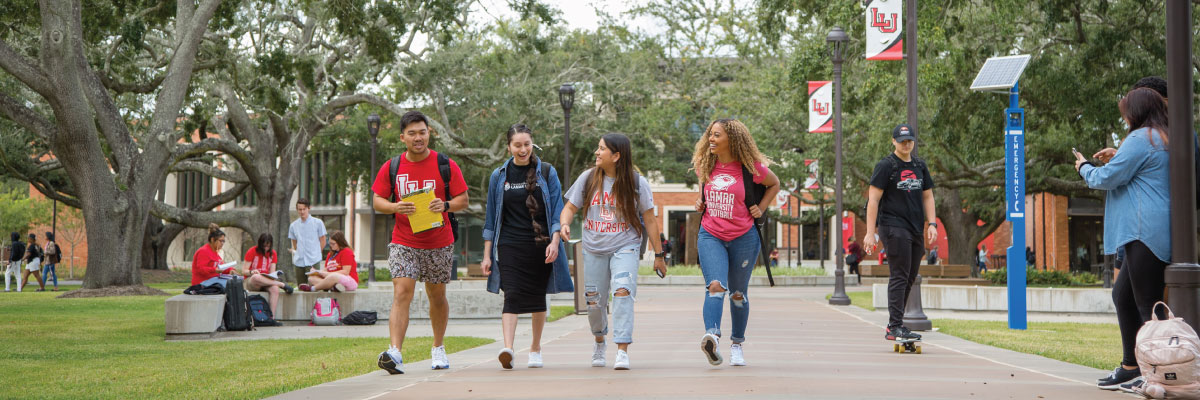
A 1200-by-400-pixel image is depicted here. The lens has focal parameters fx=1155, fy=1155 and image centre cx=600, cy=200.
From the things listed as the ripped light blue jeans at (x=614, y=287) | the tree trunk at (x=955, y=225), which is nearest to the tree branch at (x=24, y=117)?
the ripped light blue jeans at (x=614, y=287)

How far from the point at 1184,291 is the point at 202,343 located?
8.79 meters

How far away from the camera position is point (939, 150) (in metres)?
27.6

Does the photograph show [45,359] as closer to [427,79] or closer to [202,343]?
[202,343]

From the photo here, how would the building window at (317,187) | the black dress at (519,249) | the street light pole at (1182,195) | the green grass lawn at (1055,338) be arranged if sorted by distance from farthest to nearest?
the building window at (317,187) < the green grass lawn at (1055,338) < the black dress at (519,249) < the street light pole at (1182,195)

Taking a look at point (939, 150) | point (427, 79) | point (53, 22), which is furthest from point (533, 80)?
point (53, 22)

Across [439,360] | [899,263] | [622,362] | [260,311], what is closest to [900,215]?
[899,263]

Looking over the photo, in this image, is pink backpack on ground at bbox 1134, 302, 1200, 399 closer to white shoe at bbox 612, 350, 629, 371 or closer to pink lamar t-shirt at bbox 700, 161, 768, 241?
pink lamar t-shirt at bbox 700, 161, 768, 241

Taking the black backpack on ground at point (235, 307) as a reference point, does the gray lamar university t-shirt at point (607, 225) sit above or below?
above

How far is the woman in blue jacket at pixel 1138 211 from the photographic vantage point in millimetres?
6262

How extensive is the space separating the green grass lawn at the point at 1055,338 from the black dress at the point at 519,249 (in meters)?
4.03

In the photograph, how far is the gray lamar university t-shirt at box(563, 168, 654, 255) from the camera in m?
7.88

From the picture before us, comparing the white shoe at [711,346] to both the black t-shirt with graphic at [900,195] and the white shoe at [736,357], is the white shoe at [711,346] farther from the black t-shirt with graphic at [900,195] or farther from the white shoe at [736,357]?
the black t-shirt with graphic at [900,195]

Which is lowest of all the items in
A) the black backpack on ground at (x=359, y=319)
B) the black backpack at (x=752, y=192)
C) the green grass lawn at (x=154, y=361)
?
the green grass lawn at (x=154, y=361)

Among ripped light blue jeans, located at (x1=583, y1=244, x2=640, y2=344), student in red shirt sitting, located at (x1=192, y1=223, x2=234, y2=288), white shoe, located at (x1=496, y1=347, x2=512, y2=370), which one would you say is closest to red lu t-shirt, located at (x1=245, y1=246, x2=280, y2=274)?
student in red shirt sitting, located at (x1=192, y1=223, x2=234, y2=288)
